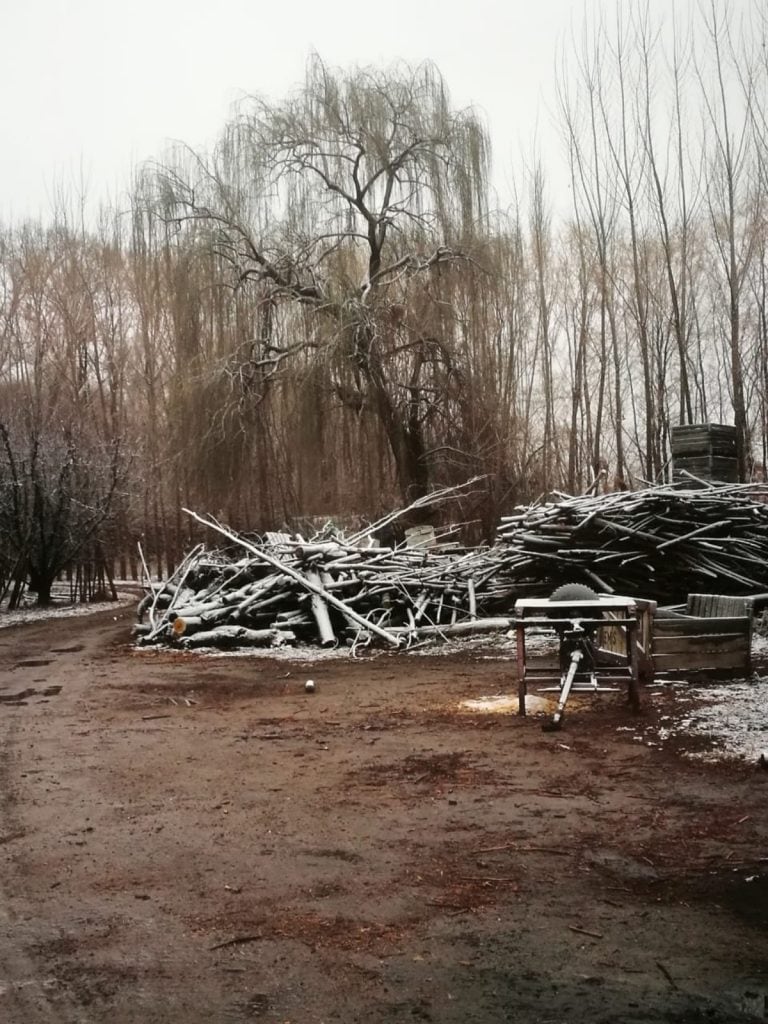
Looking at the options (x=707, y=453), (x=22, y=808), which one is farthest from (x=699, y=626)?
(x=22, y=808)

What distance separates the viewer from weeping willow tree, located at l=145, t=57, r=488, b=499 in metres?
16.5

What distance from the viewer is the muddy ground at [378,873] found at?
8.77ft

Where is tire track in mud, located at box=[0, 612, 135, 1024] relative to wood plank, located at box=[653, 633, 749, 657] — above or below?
below

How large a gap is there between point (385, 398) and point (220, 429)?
9.64 ft

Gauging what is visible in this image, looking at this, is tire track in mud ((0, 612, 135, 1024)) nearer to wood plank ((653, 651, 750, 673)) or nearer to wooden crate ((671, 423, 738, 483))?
wood plank ((653, 651, 750, 673))

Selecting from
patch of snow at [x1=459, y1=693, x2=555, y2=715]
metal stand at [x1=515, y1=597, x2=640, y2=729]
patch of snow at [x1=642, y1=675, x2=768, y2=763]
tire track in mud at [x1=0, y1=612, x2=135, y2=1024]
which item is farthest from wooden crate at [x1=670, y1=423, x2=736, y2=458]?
tire track in mud at [x1=0, y1=612, x2=135, y2=1024]

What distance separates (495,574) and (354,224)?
874cm

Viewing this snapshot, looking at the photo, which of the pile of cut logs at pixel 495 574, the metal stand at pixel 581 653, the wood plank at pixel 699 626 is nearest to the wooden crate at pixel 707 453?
the pile of cut logs at pixel 495 574

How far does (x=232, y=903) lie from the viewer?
3.33 metres

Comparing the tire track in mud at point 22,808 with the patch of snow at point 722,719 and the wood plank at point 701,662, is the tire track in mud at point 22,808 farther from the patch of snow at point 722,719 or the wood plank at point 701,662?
the wood plank at point 701,662

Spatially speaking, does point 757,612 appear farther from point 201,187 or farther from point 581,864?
point 201,187

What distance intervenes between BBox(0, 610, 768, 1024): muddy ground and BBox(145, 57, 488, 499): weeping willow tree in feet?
34.5

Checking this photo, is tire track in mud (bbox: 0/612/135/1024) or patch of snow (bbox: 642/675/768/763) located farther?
patch of snow (bbox: 642/675/768/763)

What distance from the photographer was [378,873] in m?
3.60
